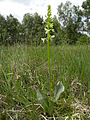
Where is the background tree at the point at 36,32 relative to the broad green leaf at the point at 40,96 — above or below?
above

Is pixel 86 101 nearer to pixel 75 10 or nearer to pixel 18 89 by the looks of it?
pixel 18 89

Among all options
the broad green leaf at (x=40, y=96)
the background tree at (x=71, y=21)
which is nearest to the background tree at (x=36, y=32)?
the broad green leaf at (x=40, y=96)

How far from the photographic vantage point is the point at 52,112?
146cm

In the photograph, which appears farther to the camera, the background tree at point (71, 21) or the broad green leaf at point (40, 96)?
the background tree at point (71, 21)

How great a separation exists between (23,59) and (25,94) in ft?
4.01

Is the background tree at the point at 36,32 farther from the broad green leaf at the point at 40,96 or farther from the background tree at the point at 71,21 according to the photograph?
the background tree at the point at 71,21

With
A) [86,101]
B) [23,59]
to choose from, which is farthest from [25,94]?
[23,59]

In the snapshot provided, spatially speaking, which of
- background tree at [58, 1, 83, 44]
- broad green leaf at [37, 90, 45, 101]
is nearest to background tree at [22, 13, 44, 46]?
broad green leaf at [37, 90, 45, 101]

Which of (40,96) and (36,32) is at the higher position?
(36,32)

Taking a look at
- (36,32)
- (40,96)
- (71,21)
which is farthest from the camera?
(71,21)

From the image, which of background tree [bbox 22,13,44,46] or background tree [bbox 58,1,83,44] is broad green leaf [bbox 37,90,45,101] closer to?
background tree [bbox 22,13,44,46]

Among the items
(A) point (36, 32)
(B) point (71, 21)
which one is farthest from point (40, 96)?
(B) point (71, 21)

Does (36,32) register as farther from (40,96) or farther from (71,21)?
(71,21)

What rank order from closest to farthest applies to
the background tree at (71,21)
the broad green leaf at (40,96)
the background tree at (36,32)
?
the broad green leaf at (40,96), the background tree at (36,32), the background tree at (71,21)
